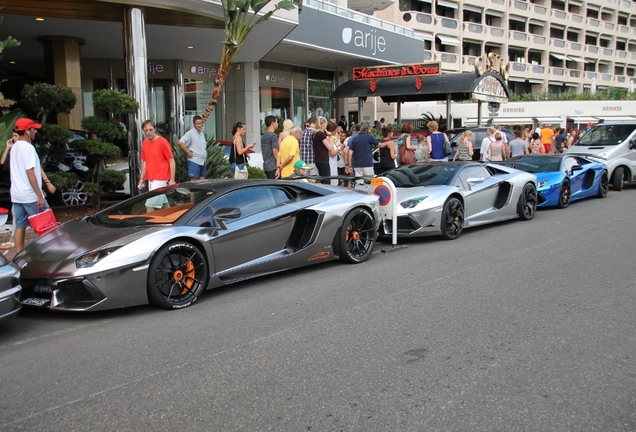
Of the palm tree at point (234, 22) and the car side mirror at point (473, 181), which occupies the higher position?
the palm tree at point (234, 22)

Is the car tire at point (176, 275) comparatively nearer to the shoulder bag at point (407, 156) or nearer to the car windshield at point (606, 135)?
the shoulder bag at point (407, 156)

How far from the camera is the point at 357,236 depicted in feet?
26.4

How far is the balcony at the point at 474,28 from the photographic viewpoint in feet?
164

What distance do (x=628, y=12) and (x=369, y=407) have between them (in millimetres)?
76003

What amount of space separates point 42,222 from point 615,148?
581 inches

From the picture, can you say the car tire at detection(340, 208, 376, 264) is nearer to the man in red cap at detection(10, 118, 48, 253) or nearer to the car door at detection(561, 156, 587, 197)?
the man in red cap at detection(10, 118, 48, 253)

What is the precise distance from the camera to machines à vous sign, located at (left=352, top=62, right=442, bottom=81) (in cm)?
2402

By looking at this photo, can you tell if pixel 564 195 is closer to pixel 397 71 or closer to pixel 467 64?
pixel 397 71

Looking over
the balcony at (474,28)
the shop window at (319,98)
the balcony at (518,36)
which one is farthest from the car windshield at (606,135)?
the balcony at (518,36)

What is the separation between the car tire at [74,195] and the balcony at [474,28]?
4350cm

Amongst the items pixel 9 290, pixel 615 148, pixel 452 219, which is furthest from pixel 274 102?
pixel 9 290

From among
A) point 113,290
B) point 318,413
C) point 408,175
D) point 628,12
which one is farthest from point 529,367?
point 628,12

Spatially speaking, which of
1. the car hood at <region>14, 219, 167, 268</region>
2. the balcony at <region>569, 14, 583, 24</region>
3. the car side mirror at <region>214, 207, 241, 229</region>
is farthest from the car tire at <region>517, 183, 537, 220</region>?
the balcony at <region>569, 14, 583, 24</region>

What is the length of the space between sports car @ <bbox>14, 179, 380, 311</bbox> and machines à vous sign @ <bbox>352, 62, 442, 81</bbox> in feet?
56.1
